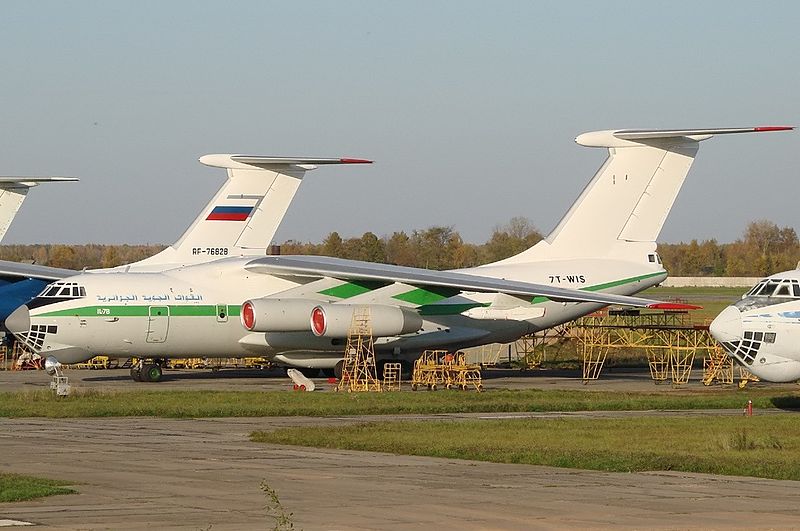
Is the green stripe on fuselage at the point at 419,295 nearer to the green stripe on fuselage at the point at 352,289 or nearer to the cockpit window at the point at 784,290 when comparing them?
the green stripe on fuselage at the point at 352,289

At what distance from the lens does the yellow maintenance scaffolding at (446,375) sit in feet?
95.8

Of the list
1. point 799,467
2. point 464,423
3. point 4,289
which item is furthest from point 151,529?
point 4,289

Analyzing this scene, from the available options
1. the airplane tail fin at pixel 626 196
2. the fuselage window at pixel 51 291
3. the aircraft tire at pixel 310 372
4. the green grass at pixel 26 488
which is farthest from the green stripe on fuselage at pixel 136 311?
the green grass at pixel 26 488

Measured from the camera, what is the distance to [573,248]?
34.1 metres

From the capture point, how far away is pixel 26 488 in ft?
41.1

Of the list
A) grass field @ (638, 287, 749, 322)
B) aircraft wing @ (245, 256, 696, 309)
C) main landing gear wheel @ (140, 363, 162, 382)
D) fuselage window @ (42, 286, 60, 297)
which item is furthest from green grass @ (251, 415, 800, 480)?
grass field @ (638, 287, 749, 322)

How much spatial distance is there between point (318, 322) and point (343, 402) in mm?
5856

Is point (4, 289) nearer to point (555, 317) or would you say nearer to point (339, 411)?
point (555, 317)

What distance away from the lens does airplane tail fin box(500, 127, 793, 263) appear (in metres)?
33.1

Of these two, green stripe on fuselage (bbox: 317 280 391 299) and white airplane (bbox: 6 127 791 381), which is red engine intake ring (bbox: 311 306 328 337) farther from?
green stripe on fuselage (bbox: 317 280 391 299)

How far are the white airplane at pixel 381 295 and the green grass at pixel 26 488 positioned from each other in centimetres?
1715

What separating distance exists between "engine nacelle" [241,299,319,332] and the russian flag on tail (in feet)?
26.2

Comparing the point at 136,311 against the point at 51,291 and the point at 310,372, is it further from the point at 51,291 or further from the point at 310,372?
the point at 310,372

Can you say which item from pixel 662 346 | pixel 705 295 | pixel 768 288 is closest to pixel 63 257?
pixel 705 295
